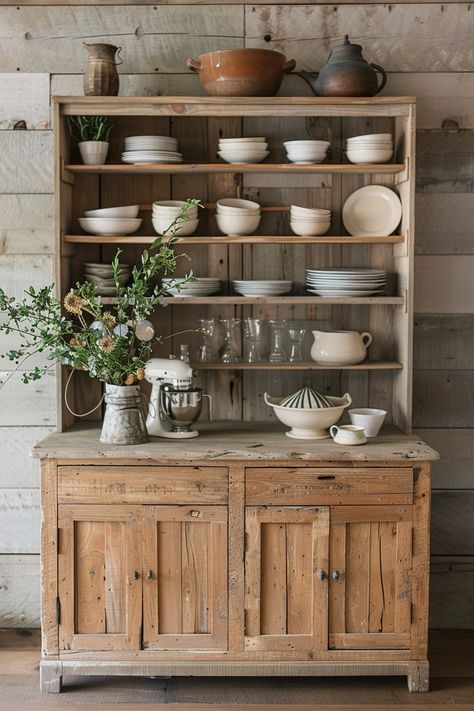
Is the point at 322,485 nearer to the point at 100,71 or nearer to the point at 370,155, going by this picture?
the point at 370,155

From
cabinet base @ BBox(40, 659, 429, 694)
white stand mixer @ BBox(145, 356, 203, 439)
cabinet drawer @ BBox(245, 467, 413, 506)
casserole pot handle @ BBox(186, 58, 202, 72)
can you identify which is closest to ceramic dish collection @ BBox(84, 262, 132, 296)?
white stand mixer @ BBox(145, 356, 203, 439)

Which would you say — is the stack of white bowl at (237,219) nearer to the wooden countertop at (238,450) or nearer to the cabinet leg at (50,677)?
the wooden countertop at (238,450)

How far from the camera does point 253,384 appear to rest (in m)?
3.51

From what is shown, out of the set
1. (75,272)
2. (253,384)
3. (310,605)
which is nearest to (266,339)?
(253,384)

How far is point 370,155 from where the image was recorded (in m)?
3.24

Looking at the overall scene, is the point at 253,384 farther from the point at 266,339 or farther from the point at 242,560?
the point at 242,560

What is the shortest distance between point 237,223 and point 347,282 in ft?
1.51

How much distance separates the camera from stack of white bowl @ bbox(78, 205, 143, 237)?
10.6 ft

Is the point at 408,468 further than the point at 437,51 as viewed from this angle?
No

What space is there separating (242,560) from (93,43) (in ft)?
6.55

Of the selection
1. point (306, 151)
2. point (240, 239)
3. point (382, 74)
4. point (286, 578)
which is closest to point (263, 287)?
point (240, 239)

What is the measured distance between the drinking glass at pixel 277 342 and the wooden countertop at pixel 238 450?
1.33 feet

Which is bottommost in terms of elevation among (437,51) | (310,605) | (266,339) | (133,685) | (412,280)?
(133,685)

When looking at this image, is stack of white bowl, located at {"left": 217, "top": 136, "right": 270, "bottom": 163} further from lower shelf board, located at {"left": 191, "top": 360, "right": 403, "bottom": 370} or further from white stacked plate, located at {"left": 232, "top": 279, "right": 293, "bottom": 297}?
lower shelf board, located at {"left": 191, "top": 360, "right": 403, "bottom": 370}
